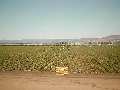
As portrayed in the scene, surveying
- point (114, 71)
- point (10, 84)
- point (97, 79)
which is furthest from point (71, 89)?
point (114, 71)

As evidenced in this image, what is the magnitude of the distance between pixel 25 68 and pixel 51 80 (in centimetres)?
507

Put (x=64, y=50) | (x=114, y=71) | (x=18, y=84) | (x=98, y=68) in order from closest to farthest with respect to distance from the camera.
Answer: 1. (x=18, y=84)
2. (x=114, y=71)
3. (x=98, y=68)
4. (x=64, y=50)

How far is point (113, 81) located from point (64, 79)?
284cm

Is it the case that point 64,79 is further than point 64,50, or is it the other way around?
point 64,50

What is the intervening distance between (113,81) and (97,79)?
3.09ft

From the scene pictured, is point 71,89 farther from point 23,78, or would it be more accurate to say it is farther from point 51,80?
point 23,78

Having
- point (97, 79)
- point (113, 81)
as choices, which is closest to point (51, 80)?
point (97, 79)

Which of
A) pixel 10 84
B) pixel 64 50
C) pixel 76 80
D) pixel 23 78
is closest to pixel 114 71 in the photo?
pixel 76 80

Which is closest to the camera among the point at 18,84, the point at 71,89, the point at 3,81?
the point at 71,89

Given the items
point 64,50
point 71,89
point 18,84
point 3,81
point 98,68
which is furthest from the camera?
point 64,50

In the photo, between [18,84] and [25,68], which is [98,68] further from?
[18,84]

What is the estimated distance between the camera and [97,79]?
36.1 feet

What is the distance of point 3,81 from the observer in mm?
10812

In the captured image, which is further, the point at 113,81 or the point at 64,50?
the point at 64,50
